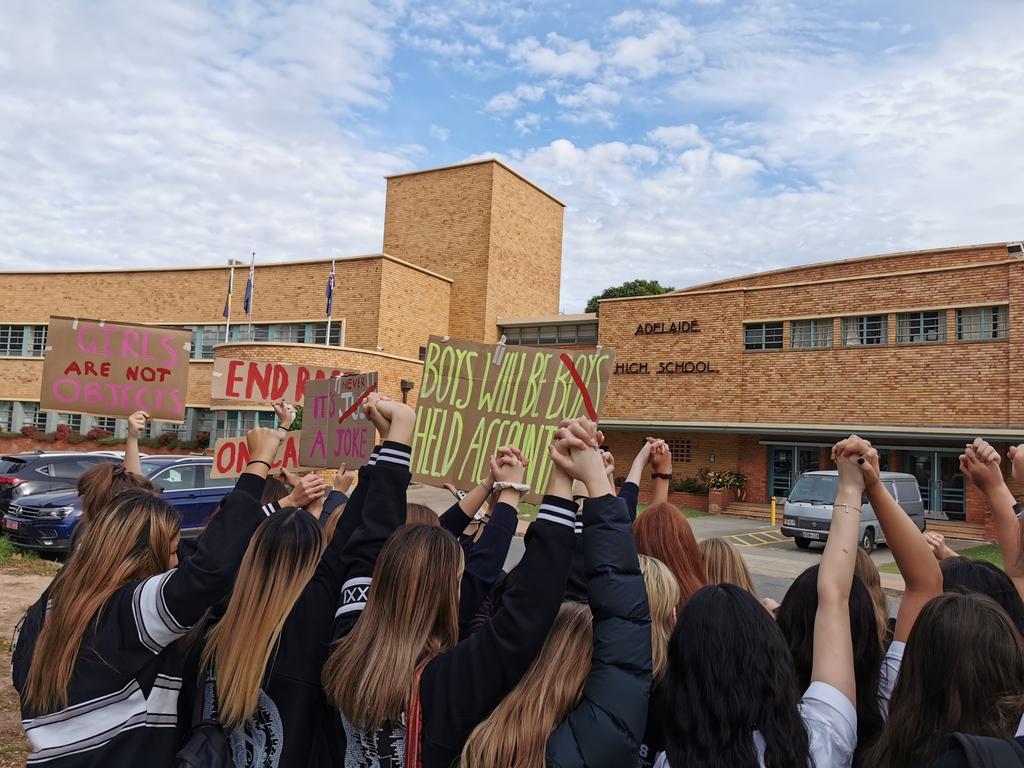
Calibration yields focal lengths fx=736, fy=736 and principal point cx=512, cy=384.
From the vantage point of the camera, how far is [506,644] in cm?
186

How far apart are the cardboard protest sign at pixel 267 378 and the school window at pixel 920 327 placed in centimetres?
2284

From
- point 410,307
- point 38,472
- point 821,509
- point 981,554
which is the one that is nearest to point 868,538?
point 821,509

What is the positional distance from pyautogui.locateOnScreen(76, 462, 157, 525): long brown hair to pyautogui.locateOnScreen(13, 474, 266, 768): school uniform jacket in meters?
2.06

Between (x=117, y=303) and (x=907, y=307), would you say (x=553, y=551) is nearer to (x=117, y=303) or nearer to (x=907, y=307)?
(x=907, y=307)

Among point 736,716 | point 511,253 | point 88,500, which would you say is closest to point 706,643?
point 736,716

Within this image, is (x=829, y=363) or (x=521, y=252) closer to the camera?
(x=829, y=363)

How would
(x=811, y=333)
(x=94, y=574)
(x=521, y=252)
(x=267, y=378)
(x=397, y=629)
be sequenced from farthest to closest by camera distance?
1. (x=521, y=252)
2. (x=811, y=333)
3. (x=267, y=378)
4. (x=94, y=574)
5. (x=397, y=629)

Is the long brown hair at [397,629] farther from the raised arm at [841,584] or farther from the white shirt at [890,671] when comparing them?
the white shirt at [890,671]

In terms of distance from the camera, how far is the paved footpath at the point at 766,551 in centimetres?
1320

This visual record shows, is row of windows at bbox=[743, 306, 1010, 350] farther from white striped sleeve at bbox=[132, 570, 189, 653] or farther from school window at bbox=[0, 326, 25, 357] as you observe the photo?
school window at bbox=[0, 326, 25, 357]

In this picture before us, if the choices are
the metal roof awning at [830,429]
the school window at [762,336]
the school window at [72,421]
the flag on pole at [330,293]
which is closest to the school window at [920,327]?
the metal roof awning at [830,429]

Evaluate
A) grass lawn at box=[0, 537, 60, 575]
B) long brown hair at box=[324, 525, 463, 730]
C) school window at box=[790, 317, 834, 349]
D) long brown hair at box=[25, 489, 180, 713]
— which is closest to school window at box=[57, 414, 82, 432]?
grass lawn at box=[0, 537, 60, 575]

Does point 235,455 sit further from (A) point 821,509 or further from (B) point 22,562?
(A) point 821,509

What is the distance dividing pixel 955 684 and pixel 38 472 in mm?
13078
